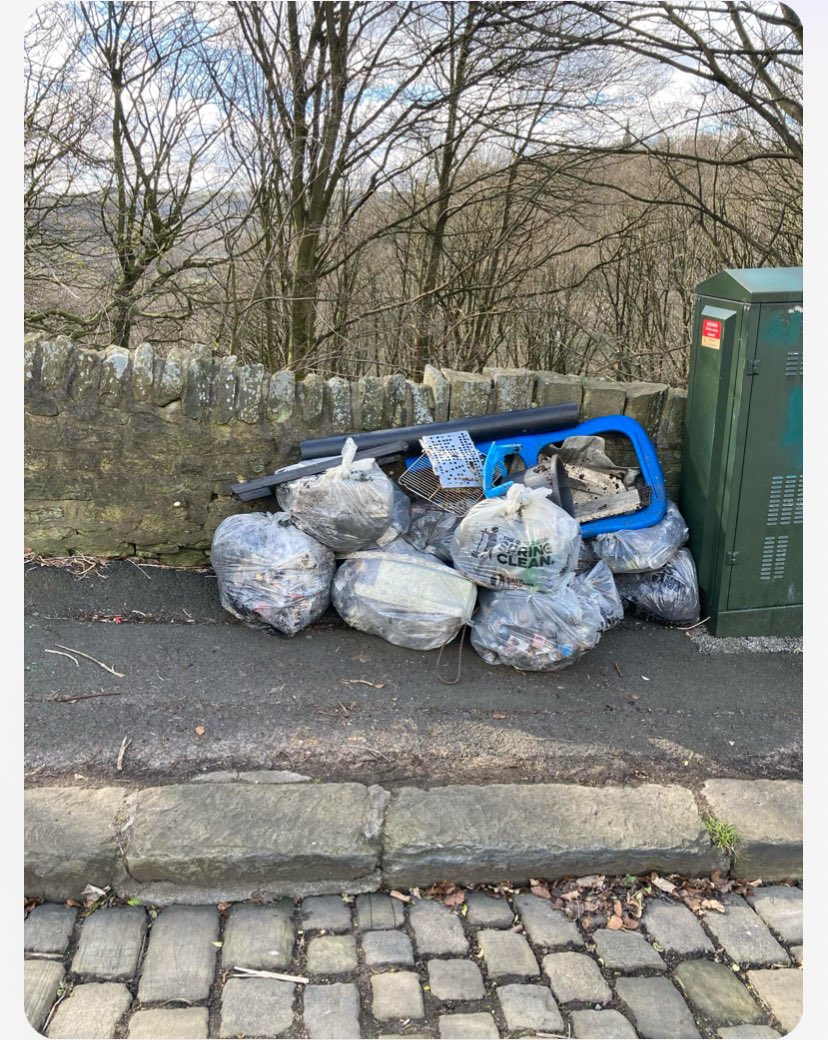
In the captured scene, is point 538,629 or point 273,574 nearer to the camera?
point 538,629

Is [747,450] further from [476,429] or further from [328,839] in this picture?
[328,839]

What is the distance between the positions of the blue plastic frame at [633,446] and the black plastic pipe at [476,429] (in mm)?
48

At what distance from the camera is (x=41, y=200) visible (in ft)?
24.5

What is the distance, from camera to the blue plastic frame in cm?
448

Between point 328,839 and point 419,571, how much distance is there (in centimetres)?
151

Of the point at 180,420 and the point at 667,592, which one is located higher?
the point at 180,420

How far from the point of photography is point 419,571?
402 cm

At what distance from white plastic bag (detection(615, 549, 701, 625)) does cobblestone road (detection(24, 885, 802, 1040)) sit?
1803mm

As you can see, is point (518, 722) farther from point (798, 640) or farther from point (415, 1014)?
point (798, 640)

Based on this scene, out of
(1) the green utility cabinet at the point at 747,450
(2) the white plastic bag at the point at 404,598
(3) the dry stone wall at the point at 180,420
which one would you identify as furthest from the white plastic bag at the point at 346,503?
(1) the green utility cabinet at the point at 747,450

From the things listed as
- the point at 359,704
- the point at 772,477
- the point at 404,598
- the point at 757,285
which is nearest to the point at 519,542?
the point at 404,598

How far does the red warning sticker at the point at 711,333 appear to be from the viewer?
→ 4234 mm

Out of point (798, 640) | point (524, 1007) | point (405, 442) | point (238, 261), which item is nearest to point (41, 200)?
point (238, 261)

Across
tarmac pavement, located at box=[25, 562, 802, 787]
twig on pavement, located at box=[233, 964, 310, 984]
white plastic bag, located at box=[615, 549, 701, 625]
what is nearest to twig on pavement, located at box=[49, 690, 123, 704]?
tarmac pavement, located at box=[25, 562, 802, 787]
